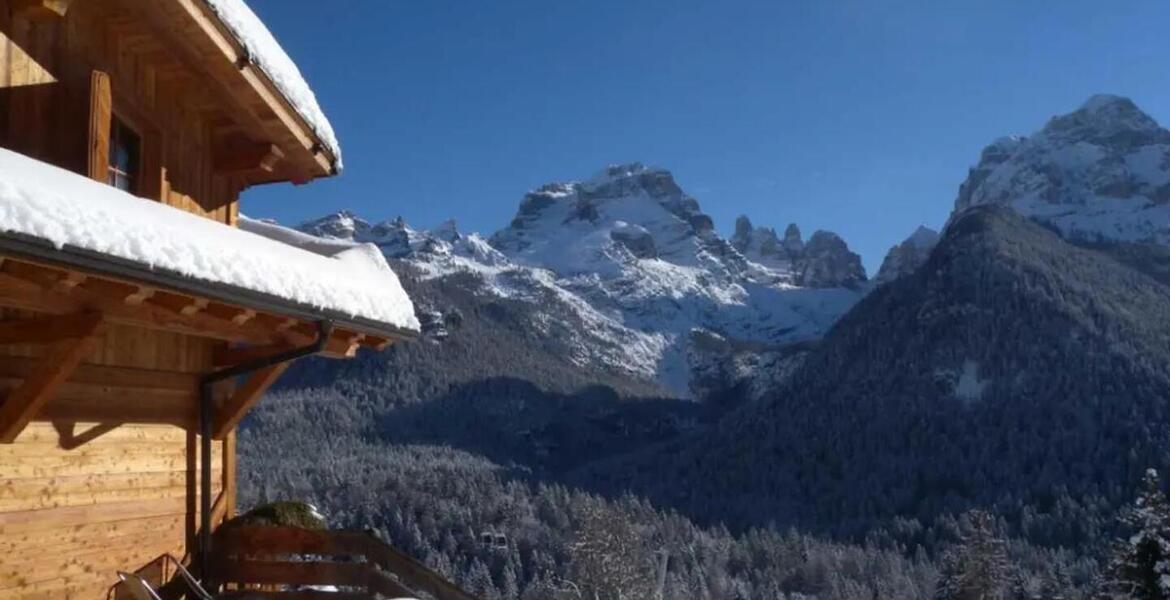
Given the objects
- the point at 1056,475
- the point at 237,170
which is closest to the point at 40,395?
A: the point at 237,170

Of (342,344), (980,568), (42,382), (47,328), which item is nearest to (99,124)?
(47,328)

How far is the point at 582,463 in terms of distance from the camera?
190 meters

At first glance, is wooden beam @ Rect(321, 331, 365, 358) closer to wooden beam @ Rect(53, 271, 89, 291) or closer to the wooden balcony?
the wooden balcony

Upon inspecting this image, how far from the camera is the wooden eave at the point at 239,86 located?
280 inches

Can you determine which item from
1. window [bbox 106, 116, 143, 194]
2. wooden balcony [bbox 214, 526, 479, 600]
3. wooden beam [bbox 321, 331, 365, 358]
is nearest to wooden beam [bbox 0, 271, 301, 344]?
wooden beam [bbox 321, 331, 365, 358]

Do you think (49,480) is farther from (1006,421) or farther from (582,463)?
(582,463)

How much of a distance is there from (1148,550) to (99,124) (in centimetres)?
2309

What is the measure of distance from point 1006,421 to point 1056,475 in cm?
1780

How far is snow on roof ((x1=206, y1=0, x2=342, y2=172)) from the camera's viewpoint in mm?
7406

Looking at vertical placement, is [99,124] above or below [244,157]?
below

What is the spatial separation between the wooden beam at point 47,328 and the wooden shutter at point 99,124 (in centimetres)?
125

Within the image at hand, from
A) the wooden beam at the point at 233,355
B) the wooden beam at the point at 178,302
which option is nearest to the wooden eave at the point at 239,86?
the wooden beam at the point at 233,355

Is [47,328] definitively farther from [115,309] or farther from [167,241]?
[167,241]

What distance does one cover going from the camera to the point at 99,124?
6469 mm
